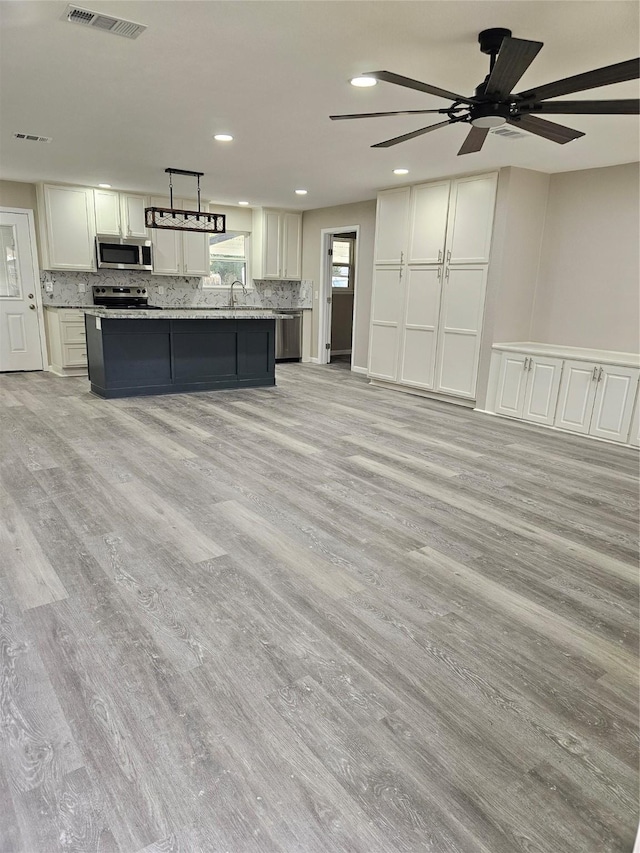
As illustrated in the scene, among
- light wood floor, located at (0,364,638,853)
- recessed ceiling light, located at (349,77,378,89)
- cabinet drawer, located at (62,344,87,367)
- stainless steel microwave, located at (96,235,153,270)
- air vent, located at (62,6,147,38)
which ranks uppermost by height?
air vent, located at (62,6,147,38)

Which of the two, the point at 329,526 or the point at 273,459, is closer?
the point at 329,526

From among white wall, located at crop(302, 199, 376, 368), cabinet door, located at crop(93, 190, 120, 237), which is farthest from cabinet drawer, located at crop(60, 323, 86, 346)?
white wall, located at crop(302, 199, 376, 368)

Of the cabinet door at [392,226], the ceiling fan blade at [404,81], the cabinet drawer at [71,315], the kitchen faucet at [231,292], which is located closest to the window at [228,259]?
the kitchen faucet at [231,292]

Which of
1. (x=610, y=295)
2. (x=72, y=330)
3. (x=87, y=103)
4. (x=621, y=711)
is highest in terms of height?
(x=87, y=103)

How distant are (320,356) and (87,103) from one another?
584cm

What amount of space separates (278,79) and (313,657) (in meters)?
3.24

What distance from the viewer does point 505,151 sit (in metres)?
4.71

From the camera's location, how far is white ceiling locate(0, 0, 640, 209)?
2484 mm

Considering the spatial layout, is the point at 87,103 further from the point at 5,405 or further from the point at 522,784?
the point at 522,784


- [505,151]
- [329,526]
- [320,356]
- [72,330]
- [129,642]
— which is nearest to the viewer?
[129,642]

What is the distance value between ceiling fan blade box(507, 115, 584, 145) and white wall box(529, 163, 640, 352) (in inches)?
99.1

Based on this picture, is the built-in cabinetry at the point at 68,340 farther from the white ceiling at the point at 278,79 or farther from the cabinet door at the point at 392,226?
the cabinet door at the point at 392,226

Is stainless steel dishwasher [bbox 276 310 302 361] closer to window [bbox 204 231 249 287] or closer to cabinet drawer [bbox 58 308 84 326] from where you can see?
window [bbox 204 231 249 287]

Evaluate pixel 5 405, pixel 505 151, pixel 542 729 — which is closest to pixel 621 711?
pixel 542 729
